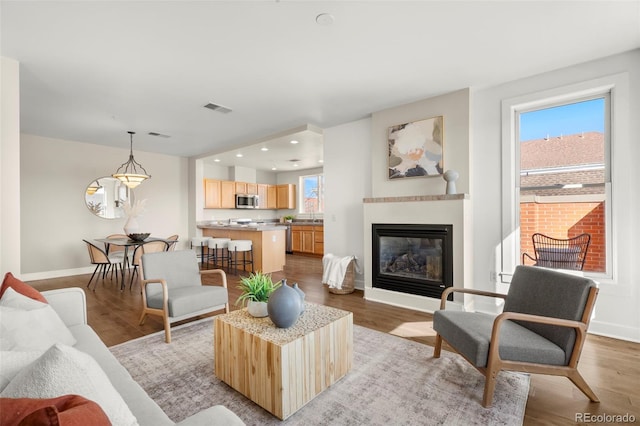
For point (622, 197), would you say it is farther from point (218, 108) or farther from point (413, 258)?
point (218, 108)

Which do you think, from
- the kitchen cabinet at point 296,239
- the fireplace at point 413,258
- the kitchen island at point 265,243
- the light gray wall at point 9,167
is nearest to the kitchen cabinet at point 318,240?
the kitchen cabinet at point 296,239

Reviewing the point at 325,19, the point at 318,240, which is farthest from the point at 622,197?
the point at 318,240

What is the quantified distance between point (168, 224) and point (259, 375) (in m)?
6.42

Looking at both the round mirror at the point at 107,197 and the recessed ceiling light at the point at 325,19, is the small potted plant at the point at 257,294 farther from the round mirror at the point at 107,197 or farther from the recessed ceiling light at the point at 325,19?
the round mirror at the point at 107,197

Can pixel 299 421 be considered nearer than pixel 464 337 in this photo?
Yes

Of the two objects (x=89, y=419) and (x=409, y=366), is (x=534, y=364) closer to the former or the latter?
(x=409, y=366)

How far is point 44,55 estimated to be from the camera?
2775mm

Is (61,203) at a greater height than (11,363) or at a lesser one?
greater

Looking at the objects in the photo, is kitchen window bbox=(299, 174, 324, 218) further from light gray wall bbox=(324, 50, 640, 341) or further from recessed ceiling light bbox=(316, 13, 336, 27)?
recessed ceiling light bbox=(316, 13, 336, 27)

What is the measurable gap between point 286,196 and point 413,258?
629 cm

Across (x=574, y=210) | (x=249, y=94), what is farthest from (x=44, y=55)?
(x=574, y=210)

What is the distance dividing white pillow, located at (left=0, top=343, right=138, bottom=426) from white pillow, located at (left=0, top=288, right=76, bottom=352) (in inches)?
28.4

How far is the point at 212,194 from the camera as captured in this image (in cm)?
812

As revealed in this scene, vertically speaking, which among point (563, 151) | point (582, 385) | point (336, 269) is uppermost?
point (563, 151)
